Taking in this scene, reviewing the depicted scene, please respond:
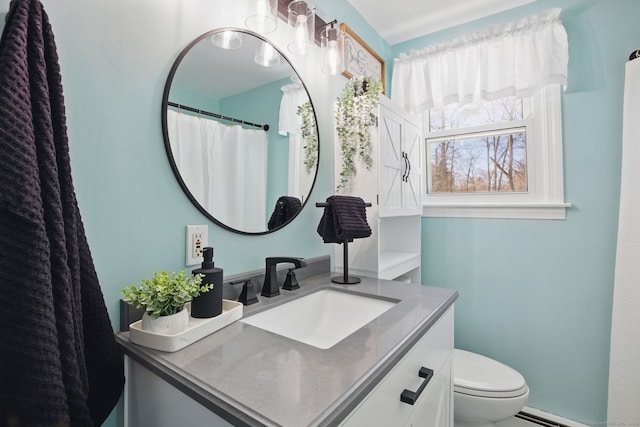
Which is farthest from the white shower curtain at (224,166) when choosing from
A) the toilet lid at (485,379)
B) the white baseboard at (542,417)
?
the white baseboard at (542,417)

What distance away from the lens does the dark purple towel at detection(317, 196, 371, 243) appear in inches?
49.3

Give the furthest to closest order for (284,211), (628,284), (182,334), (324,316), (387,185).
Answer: (387,185)
(628,284)
(284,211)
(324,316)
(182,334)

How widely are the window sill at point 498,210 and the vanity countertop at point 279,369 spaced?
4.08 feet

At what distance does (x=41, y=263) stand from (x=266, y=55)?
3.32 ft

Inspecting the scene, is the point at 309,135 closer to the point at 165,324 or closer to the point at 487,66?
the point at 165,324

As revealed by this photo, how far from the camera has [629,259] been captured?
1408 millimetres

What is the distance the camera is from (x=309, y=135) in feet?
4.65

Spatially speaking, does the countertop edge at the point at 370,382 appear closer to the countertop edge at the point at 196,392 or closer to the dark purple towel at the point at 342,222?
the countertop edge at the point at 196,392

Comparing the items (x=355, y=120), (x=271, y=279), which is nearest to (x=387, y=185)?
(x=355, y=120)

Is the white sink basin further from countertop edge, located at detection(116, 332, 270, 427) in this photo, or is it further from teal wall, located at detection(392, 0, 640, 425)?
teal wall, located at detection(392, 0, 640, 425)

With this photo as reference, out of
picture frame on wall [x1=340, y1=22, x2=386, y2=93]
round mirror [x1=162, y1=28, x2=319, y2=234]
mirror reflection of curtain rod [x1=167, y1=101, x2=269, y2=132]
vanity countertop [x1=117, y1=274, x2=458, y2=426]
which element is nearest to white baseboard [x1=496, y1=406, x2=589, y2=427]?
vanity countertop [x1=117, y1=274, x2=458, y2=426]

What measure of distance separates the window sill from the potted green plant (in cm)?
171

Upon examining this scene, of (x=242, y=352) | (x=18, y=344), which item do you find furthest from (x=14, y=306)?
(x=242, y=352)

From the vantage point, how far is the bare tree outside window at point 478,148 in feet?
6.14
